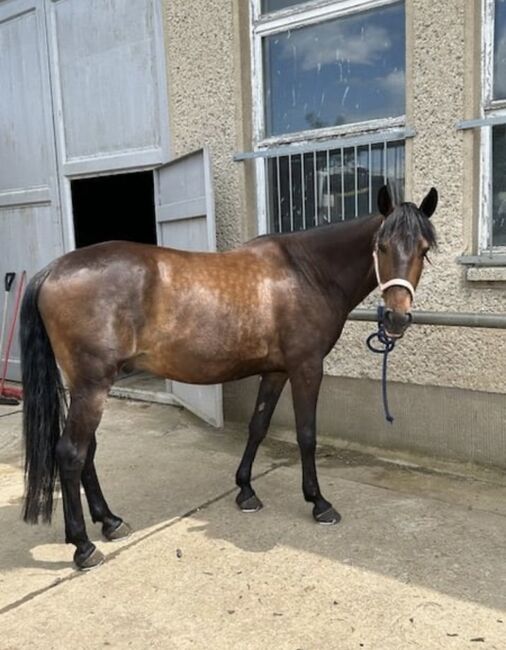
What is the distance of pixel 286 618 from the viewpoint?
234 cm

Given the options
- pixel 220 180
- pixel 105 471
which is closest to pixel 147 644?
pixel 105 471

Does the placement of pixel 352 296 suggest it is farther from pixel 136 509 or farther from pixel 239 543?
pixel 136 509

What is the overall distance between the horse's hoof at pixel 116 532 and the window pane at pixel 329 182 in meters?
2.39

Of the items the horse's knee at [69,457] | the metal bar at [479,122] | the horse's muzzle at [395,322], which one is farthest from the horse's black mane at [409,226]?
the horse's knee at [69,457]

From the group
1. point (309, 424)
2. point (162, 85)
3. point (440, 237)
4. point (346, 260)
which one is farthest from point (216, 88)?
point (309, 424)

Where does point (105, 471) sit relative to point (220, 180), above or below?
below

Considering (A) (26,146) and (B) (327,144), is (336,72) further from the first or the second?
(A) (26,146)

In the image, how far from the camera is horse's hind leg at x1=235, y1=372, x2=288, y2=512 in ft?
11.1

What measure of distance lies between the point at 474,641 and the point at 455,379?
1.97 metres

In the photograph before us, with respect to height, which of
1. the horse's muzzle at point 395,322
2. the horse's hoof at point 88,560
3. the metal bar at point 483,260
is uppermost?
the metal bar at point 483,260

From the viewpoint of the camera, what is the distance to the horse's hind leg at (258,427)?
3391 mm

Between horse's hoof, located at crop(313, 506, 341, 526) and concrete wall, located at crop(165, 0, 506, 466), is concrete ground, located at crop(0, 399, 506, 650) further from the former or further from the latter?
concrete wall, located at crop(165, 0, 506, 466)

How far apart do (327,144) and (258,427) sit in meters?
2.08

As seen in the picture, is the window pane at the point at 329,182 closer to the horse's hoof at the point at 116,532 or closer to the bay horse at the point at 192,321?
the bay horse at the point at 192,321
